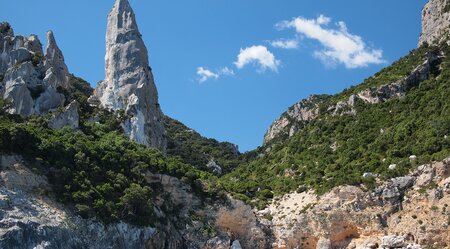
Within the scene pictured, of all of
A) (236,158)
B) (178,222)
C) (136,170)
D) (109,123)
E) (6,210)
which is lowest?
(6,210)

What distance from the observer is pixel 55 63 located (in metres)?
69.9

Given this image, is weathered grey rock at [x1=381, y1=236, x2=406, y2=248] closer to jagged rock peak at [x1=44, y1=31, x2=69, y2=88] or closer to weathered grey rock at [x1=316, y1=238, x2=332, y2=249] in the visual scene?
weathered grey rock at [x1=316, y1=238, x2=332, y2=249]

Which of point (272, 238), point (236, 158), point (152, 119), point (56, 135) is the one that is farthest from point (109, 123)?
point (236, 158)

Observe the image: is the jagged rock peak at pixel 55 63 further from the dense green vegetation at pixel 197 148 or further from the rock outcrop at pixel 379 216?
the rock outcrop at pixel 379 216

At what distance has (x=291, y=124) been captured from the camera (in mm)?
84062

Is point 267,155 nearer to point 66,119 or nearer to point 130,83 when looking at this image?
point 130,83

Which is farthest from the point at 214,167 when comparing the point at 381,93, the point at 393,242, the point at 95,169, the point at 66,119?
the point at 393,242

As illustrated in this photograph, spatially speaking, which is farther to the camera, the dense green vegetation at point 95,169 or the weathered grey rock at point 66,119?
the weathered grey rock at point 66,119

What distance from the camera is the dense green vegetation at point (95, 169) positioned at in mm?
43500

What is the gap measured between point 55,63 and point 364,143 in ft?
110

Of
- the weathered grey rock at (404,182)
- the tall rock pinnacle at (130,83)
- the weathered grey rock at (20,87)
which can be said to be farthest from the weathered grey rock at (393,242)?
the weathered grey rock at (20,87)

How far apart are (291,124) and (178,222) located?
3657 centimetres

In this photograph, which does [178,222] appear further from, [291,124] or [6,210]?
[291,124]

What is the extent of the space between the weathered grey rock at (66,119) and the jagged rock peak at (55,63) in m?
5.04
